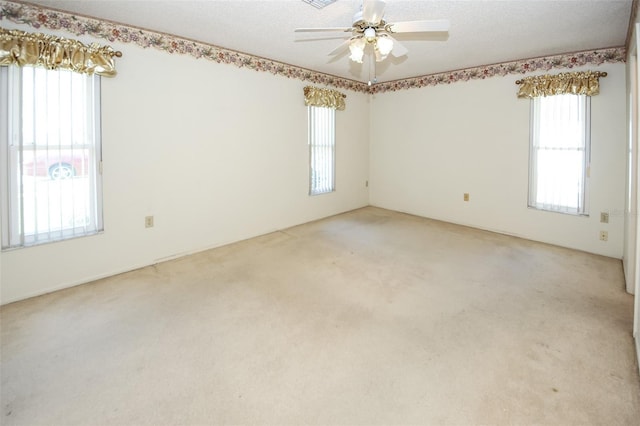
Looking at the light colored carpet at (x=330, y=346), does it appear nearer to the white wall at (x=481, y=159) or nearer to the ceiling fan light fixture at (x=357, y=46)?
the white wall at (x=481, y=159)

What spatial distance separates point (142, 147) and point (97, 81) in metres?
0.67

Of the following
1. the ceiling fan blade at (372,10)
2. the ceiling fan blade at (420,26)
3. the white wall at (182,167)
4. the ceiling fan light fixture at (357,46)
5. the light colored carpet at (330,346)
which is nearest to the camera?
the light colored carpet at (330,346)

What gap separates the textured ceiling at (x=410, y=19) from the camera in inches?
107

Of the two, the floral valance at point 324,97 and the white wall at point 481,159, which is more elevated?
the floral valance at point 324,97

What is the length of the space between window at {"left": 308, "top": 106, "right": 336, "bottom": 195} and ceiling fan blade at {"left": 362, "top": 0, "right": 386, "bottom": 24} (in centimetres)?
291

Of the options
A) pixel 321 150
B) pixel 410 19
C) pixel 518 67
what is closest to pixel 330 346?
pixel 410 19

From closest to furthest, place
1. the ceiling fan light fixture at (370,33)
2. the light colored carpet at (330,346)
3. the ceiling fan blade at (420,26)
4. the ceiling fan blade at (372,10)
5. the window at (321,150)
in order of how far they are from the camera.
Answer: the light colored carpet at (330,346) → the ceiling fan blade at (372,10) → the ceiling fan blade at (420,26) → the ceiling fan light fixture at (370,33) → the window at (321,150)

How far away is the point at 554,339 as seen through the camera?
2215mm

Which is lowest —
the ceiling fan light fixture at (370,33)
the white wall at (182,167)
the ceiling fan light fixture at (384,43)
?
the white wall at (182,167)

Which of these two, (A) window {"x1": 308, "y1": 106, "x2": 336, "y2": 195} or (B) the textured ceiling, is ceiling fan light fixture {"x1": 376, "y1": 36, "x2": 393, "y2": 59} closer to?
(B) the textured ceiling

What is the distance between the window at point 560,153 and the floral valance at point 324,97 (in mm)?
2696

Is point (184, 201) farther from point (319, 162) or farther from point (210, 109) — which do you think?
point (319, 162)

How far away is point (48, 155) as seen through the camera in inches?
112

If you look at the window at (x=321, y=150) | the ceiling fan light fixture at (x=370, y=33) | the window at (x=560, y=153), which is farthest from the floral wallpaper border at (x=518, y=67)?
the ceiling fan light fixture at (x=370, y=33)
